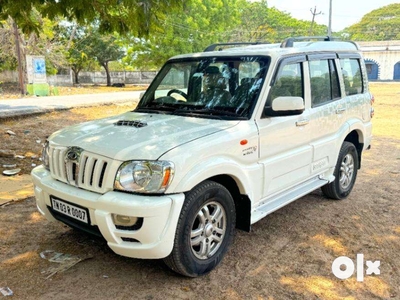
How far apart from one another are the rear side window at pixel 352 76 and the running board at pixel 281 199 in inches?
53.5

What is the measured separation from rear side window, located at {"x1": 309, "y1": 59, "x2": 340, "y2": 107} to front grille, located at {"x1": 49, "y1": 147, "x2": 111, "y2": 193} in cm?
253

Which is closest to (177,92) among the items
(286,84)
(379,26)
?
(286,84)

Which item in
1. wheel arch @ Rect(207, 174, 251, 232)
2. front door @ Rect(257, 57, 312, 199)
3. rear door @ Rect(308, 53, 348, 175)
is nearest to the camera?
wheel arch @ Rect(207, 174, 251, 232)

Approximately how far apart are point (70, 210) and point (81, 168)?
0.38m

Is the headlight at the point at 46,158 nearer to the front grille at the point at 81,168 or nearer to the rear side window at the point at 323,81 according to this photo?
the front grille at the point at 81,168

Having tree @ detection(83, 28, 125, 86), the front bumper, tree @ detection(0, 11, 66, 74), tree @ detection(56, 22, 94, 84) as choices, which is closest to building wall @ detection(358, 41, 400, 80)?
tree @ detection(83, 28, 125, 86)

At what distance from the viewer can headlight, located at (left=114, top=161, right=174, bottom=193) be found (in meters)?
2.78

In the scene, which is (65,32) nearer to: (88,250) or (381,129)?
(381,129)

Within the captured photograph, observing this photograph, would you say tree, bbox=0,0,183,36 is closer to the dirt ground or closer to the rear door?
the rear door

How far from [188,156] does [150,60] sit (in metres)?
33.2

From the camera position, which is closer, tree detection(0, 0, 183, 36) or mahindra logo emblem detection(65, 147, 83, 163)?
mahindra logo emblem detection(65, 147, 83, 163)

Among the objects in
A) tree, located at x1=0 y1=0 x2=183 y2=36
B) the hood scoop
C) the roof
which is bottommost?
the hood scoop

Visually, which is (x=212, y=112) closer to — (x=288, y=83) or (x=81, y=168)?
(x=288, y=83)

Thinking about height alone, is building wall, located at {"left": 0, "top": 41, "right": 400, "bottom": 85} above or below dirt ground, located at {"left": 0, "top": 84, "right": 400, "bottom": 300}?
above
